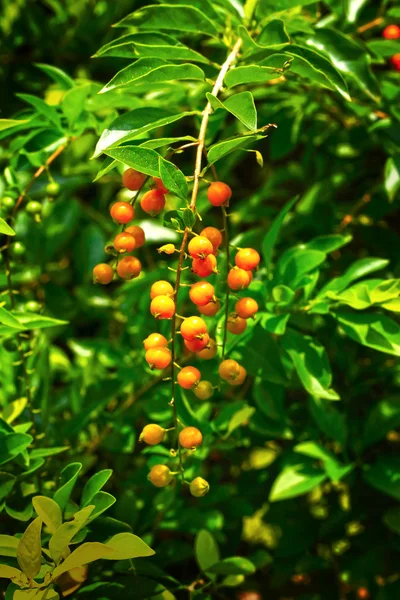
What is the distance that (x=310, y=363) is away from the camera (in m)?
1.09

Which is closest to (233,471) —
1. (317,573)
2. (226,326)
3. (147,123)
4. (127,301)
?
(317,573)

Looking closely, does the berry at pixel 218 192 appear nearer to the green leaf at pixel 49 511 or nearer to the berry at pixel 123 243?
the berry at pixel 123 243

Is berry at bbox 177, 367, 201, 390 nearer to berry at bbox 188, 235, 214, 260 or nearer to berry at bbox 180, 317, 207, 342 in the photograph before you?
berry at bbox 180, 317, 207, 342

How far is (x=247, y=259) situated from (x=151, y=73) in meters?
0.31

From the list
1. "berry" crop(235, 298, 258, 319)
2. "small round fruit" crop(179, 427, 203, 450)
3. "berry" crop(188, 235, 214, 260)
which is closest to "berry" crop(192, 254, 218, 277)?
"berry" crop(188, 235, 214, 260)

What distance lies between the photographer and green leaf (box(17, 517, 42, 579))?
837 millimetres

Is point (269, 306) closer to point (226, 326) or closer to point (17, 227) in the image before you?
point (226, 326)

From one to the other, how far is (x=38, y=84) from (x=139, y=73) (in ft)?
3.25

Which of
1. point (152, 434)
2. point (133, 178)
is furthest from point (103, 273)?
point (152, 434)

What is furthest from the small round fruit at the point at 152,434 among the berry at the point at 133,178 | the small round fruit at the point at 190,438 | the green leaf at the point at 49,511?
the berry at the point at 133,178

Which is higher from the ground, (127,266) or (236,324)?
(127,266)

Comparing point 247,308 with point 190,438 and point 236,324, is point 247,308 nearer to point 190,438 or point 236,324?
point 236,324

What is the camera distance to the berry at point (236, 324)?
0.96m

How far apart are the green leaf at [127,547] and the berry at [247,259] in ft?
1.35
